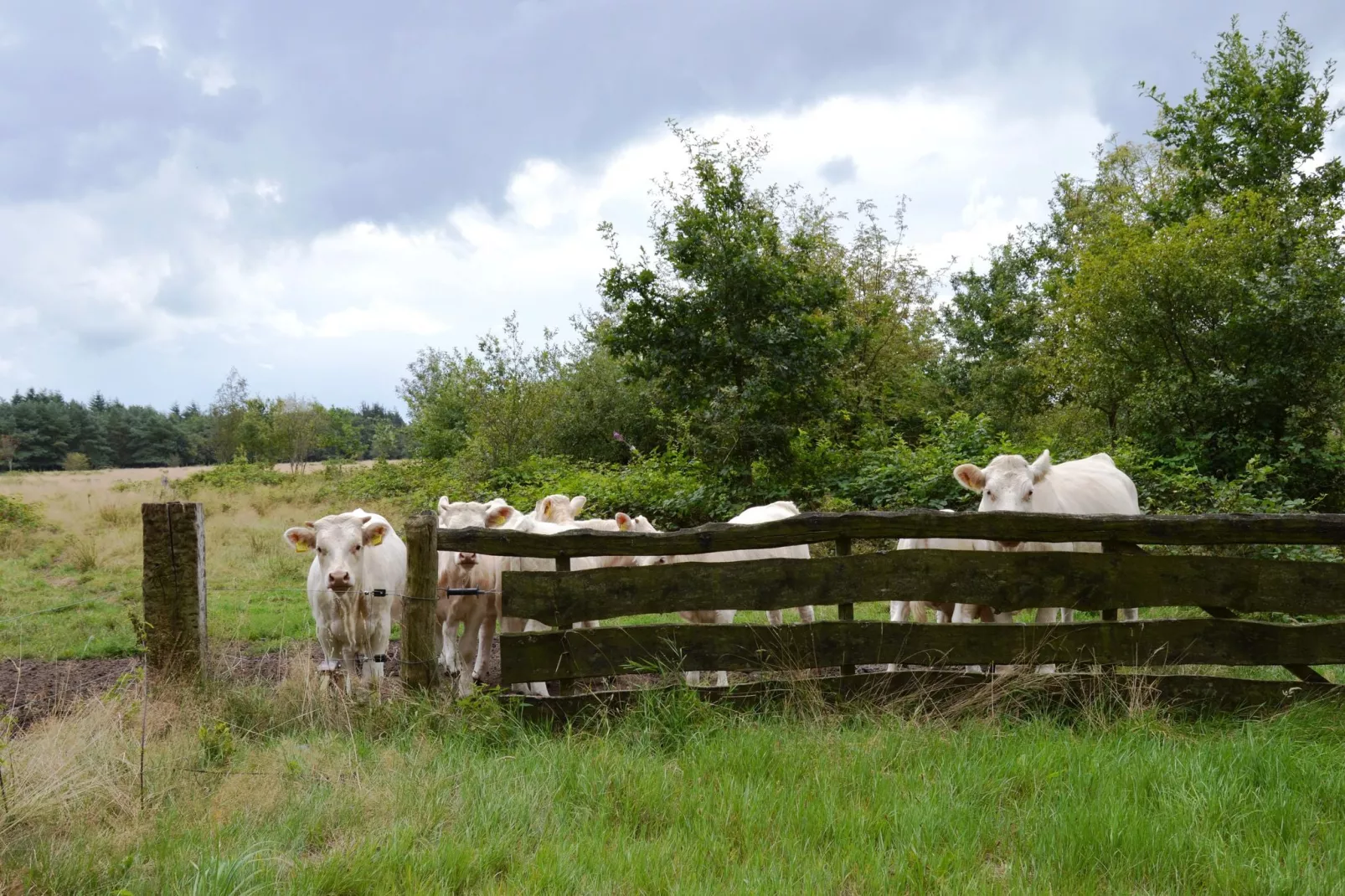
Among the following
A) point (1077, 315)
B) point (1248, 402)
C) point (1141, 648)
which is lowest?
point (1141, 648)

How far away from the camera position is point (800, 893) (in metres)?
3.01

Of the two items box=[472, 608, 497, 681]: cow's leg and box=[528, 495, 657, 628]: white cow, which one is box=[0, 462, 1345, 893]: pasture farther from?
box=[528, 495, 657, 628]: white cow

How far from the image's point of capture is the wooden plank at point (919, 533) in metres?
5.38

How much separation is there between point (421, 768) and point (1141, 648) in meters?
4.35

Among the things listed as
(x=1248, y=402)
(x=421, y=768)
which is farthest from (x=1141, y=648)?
(x=1248, y=402)

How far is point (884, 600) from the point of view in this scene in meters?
5.36

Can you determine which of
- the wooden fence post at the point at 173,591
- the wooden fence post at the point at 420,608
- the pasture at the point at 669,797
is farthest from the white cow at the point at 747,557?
the wooden fence post at the point at 173,591

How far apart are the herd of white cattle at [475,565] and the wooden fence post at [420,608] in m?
0.70

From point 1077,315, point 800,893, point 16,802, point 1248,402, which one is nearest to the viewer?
point 800,893

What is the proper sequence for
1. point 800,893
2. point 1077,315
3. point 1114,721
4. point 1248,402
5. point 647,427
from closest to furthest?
point 800,893, point 1114,721, point 1248,402, point 1077,315, point 647,427

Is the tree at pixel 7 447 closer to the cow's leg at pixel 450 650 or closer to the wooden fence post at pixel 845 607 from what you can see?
the cow's leg at pixel 450 650

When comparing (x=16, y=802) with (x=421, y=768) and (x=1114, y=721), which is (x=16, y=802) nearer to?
(x=421, y=768)

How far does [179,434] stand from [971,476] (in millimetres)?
101855

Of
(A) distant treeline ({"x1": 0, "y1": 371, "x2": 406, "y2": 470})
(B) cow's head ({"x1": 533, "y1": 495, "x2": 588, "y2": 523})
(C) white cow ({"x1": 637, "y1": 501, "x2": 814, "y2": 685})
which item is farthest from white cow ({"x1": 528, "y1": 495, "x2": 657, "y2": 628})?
(A) distant treeline ({"x1": 0, "y1": 371, "x2": 406, "y2": 470})
